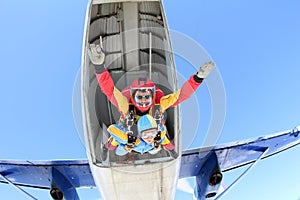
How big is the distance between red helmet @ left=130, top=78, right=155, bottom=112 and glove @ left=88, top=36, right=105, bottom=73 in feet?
2.85

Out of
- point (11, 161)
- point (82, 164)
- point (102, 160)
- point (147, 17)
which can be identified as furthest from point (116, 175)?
point (11, 161)

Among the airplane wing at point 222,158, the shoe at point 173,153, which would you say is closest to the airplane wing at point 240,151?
the airplane wing at point 222,158

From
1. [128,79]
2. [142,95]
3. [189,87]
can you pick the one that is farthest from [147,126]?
[128,79]

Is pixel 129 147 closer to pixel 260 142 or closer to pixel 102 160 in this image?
pixel 102 160

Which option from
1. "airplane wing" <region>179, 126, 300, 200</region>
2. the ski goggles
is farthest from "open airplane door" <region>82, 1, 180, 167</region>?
"airplane wing" <region>179, 126, 300, 200</region>

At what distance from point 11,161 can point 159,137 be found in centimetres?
875

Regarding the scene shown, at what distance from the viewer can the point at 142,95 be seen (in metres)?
5.80

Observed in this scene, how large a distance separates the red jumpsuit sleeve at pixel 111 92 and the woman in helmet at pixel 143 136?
0.37 meters

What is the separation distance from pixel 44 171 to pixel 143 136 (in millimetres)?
8657

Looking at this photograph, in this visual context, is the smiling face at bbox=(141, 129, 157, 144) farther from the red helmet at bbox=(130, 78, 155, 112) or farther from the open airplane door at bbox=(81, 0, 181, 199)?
the open airplane door at bbox=(81, 0, 181, 199)

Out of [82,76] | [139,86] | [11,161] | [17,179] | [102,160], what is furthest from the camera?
[17,179]

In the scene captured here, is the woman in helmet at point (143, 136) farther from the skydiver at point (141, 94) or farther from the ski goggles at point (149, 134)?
the skydiver at point (141, 94)

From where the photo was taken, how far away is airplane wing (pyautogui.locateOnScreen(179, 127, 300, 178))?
12625mm

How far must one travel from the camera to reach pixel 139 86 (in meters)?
5.83
